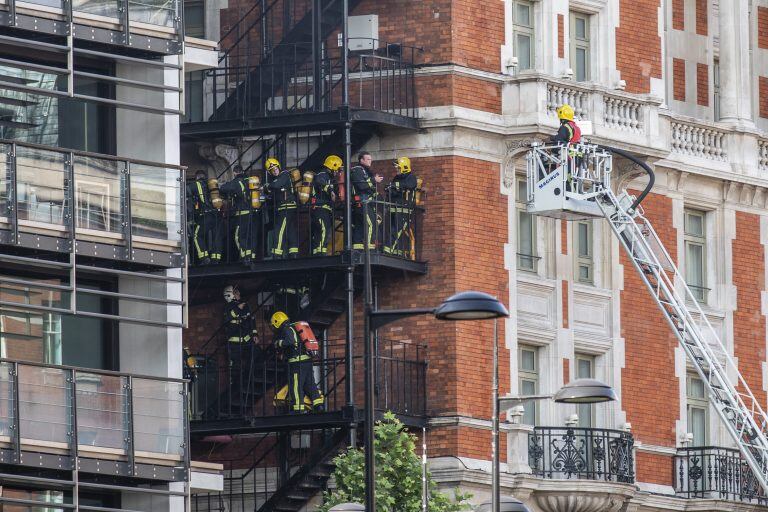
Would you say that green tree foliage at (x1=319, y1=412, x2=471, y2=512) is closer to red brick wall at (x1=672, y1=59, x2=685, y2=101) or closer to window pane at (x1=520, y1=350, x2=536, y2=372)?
window pane at (x1=520, y1=350, x2=536, y2=372)

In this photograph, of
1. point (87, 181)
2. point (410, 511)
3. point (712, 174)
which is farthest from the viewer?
point (712, 174)

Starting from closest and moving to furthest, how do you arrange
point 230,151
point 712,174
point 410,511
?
1. point 410,511
2. point 230,151
3. point 712,174

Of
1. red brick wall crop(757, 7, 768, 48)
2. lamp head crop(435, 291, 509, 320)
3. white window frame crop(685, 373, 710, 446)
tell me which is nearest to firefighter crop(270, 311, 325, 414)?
white window frame crop(685, 373, 710, 446)

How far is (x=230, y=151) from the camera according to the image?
6806 cm

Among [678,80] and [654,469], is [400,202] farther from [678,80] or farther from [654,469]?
[678,80]

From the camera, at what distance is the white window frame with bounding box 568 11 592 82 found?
230 feet

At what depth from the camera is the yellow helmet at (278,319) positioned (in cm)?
6594

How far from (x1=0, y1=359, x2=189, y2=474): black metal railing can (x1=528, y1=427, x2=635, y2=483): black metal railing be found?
1316 cm

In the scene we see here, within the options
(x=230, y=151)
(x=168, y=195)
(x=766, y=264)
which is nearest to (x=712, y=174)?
(x=766, y=264)

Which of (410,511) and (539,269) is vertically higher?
(539,269)

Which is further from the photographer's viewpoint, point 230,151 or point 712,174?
point 712,174

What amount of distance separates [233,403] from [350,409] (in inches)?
94.3

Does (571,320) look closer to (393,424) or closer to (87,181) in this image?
(393,424)

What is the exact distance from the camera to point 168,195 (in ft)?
183
